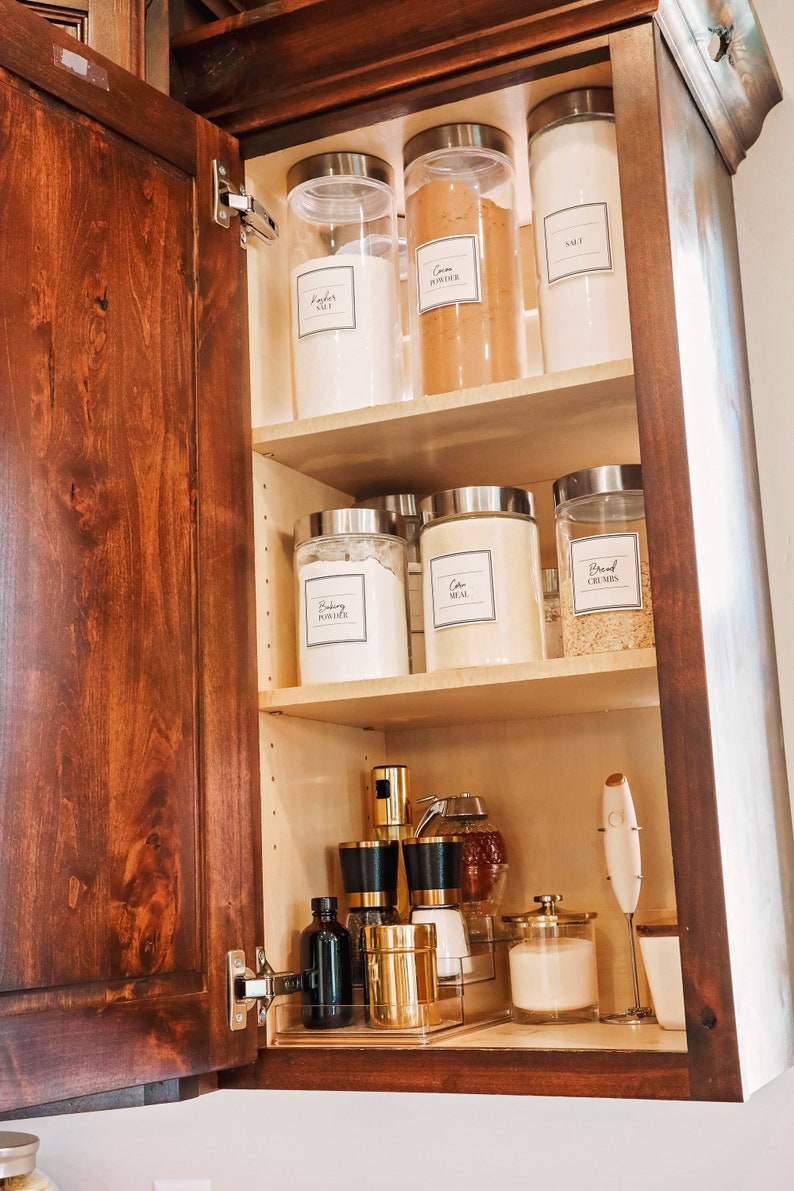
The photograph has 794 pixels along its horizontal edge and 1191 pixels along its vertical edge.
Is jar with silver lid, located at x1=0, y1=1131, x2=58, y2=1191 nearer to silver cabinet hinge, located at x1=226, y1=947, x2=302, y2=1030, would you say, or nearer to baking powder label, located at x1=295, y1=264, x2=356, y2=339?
silver cabinet hinge, located at x1=226, y1=947, x2=302, y2=1030

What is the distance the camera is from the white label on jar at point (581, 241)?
1113 mm

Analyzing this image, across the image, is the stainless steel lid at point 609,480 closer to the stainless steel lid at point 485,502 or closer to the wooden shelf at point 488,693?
the stainless steel lid at point 485,502

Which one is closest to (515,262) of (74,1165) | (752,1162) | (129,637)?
(129,637)

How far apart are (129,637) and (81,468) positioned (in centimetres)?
14

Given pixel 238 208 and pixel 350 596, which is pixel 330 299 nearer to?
pixel 238 208

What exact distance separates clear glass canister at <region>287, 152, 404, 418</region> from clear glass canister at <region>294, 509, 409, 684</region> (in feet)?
0.41

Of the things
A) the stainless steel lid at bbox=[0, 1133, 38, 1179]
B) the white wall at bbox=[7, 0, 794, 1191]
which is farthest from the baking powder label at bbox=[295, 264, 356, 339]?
the stainless steel lid at bbox=[0, 1133, 38, 1179]

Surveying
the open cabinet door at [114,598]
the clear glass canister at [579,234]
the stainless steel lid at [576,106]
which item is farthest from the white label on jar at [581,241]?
the open cabinet door at [114,598]

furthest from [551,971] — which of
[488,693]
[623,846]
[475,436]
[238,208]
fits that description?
[238,208]

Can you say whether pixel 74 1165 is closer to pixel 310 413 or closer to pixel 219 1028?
pixel 219 1028

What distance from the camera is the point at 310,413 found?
1222 millimetres

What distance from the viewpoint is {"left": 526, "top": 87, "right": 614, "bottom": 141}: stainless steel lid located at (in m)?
1.16

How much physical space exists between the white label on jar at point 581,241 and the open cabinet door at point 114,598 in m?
0.32

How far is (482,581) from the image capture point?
1.10 metres
